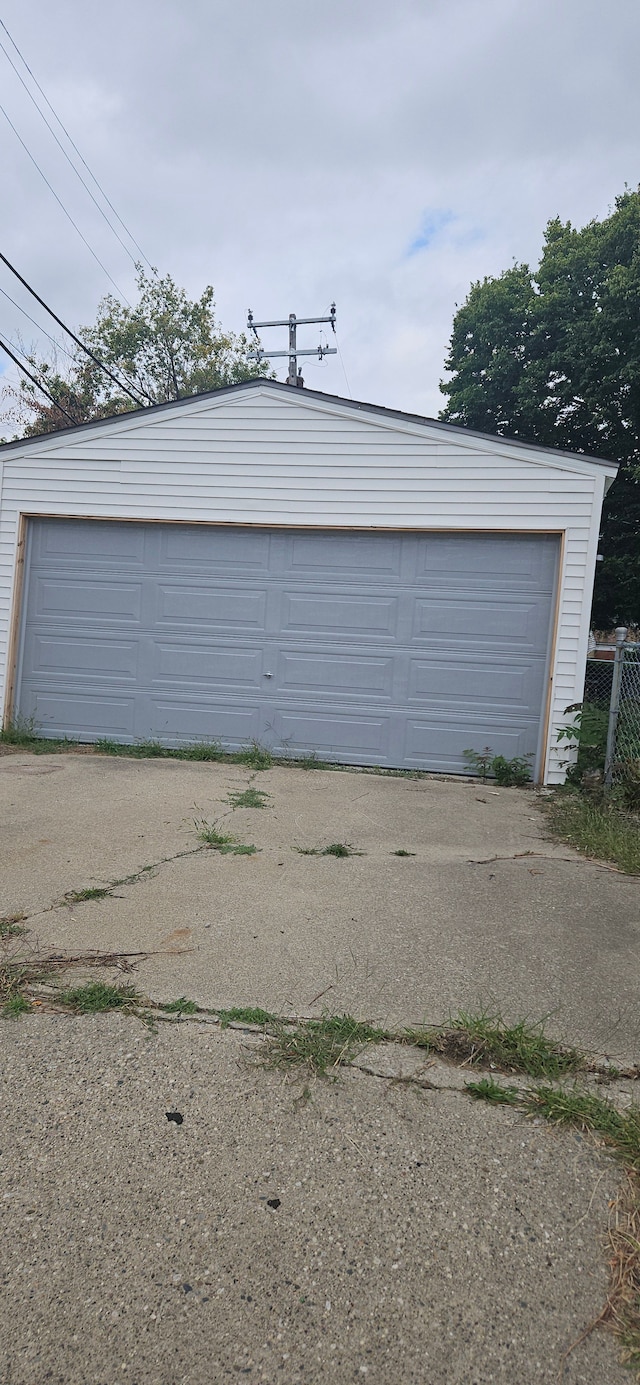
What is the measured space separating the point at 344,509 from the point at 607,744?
3373 millimetres

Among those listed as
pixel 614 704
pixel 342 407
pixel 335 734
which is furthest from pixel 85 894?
pixel 342 407

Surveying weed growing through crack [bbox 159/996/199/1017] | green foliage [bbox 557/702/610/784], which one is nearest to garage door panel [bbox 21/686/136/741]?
green foliage [bbox 557/702/610/784]

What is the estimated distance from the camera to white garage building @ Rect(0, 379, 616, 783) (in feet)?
24.4

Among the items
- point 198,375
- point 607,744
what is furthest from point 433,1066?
point 198,375

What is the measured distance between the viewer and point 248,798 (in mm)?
5906

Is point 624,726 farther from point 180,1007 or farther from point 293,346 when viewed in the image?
point 293,346

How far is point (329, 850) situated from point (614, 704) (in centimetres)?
293

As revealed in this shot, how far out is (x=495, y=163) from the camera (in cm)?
1473

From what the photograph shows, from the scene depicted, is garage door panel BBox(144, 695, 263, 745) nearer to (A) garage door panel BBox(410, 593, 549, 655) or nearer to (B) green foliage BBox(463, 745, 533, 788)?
(A) garage door panel BBox(410, 593, 549, 655)

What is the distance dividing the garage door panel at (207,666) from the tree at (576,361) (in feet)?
32.8

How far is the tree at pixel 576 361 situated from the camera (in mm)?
16062

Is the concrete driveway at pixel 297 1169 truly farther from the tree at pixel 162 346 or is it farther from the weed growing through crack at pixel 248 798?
the tree at pixel 162 346

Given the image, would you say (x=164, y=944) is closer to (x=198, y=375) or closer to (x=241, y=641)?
(x=241, y=641)

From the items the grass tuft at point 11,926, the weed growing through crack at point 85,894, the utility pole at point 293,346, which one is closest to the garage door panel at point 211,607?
the weed growing through crack at point 85,894
